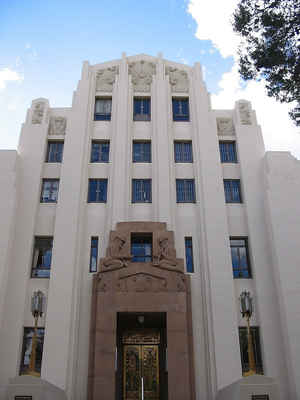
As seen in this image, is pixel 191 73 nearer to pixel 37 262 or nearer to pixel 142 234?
pixel 142 234

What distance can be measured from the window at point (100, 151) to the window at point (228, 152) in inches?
230

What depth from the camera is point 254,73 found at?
12531 millimetres

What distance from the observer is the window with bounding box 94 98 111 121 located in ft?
66.1

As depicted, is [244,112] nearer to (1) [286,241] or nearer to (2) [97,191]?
(1) [286,241]

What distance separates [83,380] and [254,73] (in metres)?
12.7

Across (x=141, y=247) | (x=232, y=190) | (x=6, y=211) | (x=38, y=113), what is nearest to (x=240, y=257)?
(x=232, y=190)

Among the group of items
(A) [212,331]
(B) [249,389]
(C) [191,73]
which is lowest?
(B) [249,389]

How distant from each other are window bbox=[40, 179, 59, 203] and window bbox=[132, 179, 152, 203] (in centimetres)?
370

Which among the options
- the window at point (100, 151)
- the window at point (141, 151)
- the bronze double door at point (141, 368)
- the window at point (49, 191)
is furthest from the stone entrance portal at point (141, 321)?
the window at point (100, 151)

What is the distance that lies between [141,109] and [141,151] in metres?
2.66

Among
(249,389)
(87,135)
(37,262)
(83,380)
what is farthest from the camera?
(87,135)

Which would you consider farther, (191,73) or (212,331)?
(191,73)

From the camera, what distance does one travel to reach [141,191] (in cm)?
1816

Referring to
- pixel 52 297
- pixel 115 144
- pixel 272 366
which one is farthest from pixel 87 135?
pixel 272 366
